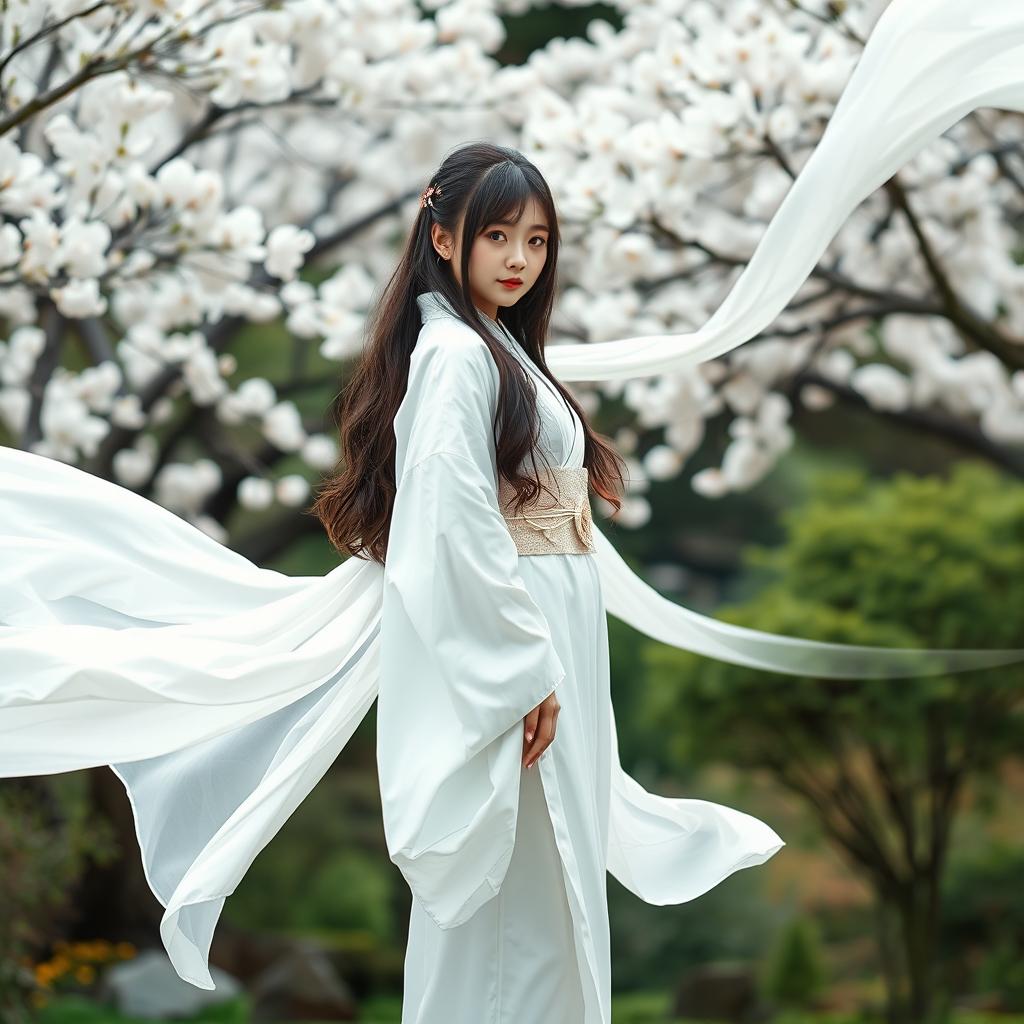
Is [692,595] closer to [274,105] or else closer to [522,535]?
[274,105]

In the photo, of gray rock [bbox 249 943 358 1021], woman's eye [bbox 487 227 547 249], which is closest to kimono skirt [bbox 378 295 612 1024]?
woman's eye [bbox 487 227 547 249]

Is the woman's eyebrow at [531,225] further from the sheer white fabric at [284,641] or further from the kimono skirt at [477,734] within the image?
the sheer white fabric at [284,641]

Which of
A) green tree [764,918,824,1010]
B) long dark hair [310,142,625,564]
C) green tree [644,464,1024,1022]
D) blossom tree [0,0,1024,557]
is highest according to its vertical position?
blossom tree [0,0,1024,557]

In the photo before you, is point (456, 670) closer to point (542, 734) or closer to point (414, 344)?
point (542, 734)

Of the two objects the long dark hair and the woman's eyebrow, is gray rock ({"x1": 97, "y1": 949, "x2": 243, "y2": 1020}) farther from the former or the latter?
the woman's eyebrow

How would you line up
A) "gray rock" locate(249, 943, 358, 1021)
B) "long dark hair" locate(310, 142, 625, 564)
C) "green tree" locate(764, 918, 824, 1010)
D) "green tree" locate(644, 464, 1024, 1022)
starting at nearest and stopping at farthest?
"long dark hair" locate(310, 142, 625, 564), "green tree" locate(644, 464, 1024, 1022), "gray rock" locate(249, 943, 358, 1021), "green tree" locate(764, 918, 824, 1010)

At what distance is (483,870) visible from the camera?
6.93 feet

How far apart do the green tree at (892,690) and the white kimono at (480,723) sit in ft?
9.62

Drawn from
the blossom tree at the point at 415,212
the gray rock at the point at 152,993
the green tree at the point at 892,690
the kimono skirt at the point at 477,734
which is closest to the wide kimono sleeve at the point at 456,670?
the kimono skirt at the point at 477,734

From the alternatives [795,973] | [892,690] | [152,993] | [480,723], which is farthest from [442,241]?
[795,973]

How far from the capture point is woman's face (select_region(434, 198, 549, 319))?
2.24m

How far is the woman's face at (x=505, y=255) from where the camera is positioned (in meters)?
2.24

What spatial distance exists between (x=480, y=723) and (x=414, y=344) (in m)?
0.64

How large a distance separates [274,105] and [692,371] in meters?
1.49
